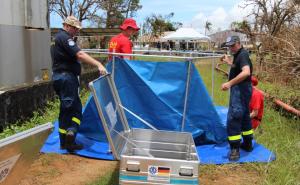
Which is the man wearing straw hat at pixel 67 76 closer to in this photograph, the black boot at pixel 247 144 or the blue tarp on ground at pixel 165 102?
the blue tarp on ground at pixel 165 102

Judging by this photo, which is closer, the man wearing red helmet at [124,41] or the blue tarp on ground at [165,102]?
the blue tarp on ground at [165,102]

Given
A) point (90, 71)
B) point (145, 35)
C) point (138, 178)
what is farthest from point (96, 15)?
point (138, 178)

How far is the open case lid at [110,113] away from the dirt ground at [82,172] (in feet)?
2.01

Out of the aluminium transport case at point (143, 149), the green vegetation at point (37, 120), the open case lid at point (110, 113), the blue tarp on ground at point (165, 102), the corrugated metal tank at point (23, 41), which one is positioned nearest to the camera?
the aluminium transport case at point (143, 149)

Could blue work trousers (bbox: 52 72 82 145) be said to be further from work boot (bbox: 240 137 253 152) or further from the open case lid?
work boot (bbox: 240 137 253 152)

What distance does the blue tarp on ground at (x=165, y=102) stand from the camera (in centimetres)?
661

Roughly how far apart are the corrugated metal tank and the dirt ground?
333cm

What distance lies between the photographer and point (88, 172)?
18.3 feet

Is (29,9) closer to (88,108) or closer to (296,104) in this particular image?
(88,108)

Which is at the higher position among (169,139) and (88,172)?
(169,139)

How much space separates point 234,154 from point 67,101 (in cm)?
252

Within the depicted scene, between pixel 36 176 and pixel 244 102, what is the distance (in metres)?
3.03

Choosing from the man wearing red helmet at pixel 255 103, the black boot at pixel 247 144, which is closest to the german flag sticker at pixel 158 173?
the black boot at pixel 247 144

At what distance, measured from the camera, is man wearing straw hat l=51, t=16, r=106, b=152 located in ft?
19.9
